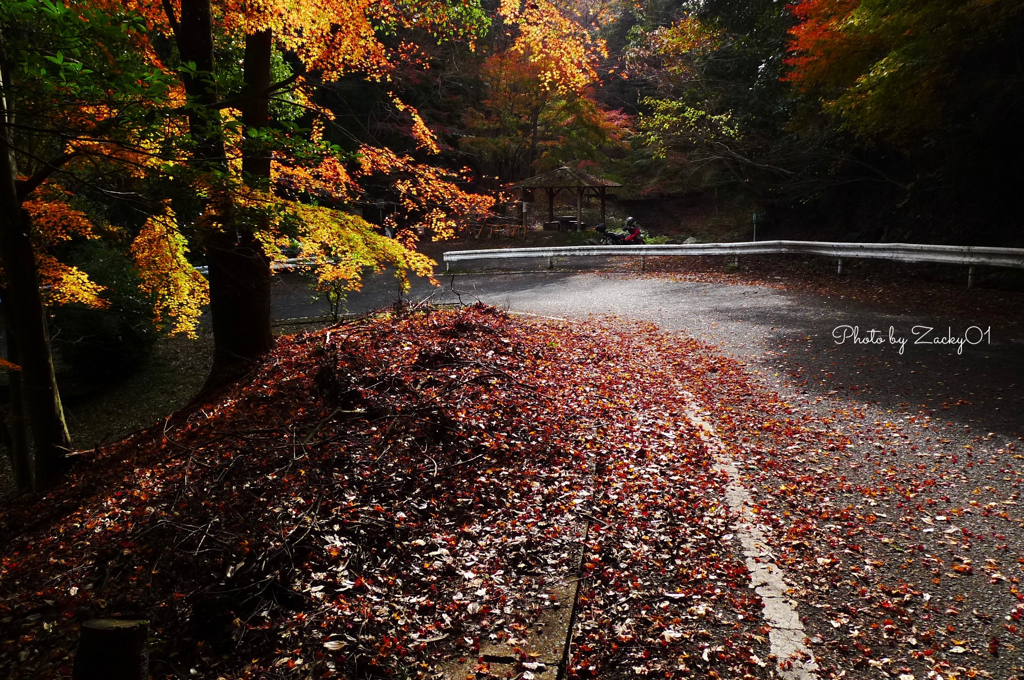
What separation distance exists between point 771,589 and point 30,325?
760 centimetres

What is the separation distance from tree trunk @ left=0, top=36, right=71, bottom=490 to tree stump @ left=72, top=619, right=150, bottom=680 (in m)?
6.27

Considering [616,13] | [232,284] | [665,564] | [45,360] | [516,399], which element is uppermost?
[616,13]

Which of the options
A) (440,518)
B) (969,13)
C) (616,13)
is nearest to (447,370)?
(440,518)

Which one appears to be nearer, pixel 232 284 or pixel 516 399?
pixel 516 399

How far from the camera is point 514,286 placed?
1488cm

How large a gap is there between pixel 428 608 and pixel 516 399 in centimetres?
293

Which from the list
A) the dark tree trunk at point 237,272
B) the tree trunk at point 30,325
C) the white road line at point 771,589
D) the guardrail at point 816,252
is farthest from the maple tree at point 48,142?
the guardrail at point 816,252

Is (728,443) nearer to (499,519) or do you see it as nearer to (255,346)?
(499,519)

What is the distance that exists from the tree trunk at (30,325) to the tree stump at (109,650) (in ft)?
20.6

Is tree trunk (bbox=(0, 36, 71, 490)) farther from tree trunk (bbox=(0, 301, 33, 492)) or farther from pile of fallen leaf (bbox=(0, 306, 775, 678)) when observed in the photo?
pile of fallen leaf (bbox=(0, 306, 775, 678))

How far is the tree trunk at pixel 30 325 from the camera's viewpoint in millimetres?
6285

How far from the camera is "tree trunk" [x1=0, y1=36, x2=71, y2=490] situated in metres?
6.29

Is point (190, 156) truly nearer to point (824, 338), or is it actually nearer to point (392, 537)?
point (392, 537)

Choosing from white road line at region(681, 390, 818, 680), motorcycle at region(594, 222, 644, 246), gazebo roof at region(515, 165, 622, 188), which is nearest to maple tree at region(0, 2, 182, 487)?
white road line at region(681, 390, 818, 680)
